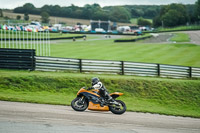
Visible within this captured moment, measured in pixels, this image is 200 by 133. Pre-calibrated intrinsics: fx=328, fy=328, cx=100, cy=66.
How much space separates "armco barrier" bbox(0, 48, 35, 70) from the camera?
931 inches

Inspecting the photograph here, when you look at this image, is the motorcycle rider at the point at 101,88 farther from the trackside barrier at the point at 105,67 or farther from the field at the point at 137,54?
the field at the point at 137,54

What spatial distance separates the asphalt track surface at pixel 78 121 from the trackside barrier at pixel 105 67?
9.09m

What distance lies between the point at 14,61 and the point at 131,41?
149ft

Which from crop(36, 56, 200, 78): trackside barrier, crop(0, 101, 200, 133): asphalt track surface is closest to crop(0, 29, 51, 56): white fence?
crop(36, 56, 200, 78): trackside barrier

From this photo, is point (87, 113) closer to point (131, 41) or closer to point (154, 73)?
point (154, 73)

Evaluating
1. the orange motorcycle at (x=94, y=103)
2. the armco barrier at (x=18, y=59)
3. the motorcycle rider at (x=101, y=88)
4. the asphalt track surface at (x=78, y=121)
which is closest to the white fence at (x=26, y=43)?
the armco barrier at (x=18, y=59)

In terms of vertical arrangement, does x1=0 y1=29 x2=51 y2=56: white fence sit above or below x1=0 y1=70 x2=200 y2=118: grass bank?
above

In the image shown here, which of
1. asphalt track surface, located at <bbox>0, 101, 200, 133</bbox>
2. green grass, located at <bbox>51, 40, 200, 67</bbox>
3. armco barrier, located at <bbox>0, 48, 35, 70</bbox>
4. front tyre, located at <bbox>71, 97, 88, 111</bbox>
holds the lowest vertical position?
asphalt track surface, located at <bbox>0, 101, 200, 133</bbox>

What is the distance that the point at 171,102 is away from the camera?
63.5ft

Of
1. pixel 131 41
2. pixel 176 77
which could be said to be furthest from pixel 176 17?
pixel 176 77

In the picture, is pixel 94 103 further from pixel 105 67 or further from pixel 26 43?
pixel 26 43

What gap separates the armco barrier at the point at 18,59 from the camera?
2364 cm

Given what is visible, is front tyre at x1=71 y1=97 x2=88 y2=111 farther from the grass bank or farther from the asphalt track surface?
the grass bank

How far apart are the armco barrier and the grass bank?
9.02ft
